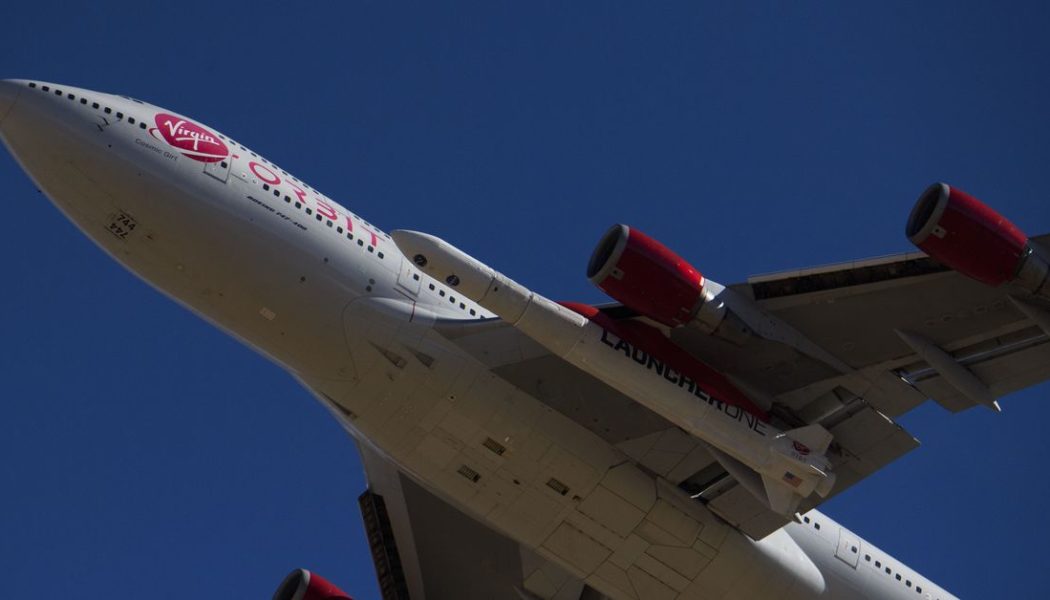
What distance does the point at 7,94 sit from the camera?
1017 inches

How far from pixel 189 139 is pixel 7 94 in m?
3.05

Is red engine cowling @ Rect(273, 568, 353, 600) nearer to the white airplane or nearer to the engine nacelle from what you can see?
the white airplane

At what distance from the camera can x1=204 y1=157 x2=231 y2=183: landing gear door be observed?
2619 cm

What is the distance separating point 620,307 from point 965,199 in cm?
594

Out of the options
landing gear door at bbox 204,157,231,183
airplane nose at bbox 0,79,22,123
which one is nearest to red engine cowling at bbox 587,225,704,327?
landing gear door at bbox 204,157,231,183

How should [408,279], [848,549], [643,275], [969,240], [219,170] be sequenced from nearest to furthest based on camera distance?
[969,240], [643,275], [219,170], [408,279], [848,549]

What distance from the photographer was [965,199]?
2414 cm

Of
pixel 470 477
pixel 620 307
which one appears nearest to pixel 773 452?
pixel 620 307

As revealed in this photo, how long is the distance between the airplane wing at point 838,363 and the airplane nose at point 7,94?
8122mm

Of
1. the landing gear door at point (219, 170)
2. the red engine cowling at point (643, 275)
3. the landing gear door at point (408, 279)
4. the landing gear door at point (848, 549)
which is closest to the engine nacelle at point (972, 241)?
the red engine cowling at point (643, 275)

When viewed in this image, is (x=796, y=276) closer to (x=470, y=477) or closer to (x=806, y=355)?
(x=806, y=355)

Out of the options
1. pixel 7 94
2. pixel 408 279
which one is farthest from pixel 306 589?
pixel 7 94

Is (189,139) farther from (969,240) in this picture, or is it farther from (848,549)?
(848,549)

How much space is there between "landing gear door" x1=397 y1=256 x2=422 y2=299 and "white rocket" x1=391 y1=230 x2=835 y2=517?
2798 mm
